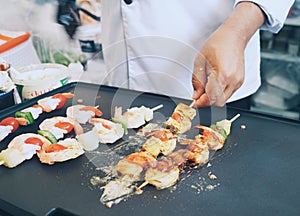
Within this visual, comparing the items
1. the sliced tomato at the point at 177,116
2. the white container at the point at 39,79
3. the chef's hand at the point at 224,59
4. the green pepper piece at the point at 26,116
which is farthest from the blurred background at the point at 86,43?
the chef's hand at the point at 224,59

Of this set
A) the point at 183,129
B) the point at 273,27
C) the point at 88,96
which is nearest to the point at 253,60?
the point at 273,27

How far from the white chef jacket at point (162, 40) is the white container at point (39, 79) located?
22 centimetres

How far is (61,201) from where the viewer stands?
0.81 m

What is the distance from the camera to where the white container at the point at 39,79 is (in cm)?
127

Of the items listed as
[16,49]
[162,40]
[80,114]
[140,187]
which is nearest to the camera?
[140,187]

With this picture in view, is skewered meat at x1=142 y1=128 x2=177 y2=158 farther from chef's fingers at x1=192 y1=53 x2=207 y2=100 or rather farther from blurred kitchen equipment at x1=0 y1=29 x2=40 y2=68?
blurred kitchen equipment at x1=0 y1=29 x2=40 y2=68

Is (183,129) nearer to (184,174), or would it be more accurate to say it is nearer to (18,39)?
(184,174)

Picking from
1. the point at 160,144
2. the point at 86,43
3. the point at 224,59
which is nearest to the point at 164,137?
the point at 160,144

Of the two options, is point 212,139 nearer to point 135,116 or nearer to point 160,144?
point 160,144

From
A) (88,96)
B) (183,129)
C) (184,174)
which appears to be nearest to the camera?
(184,174)

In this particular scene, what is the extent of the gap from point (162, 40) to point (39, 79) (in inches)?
18.5

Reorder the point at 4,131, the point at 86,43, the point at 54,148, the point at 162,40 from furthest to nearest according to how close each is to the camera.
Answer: the point at 86,43 < the point at 162,40 < the point at 4,131 < the point at 54,148

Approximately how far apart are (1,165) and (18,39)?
0.67 meters

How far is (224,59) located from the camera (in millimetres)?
985
